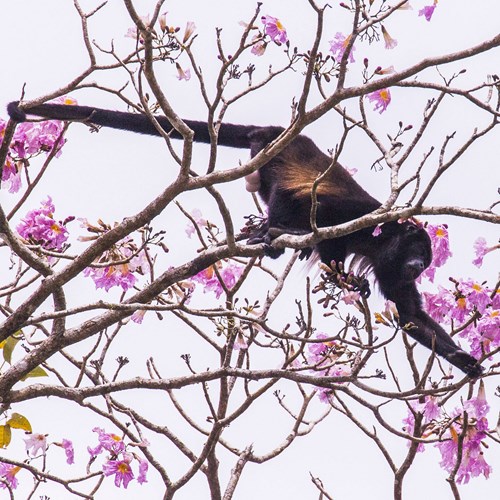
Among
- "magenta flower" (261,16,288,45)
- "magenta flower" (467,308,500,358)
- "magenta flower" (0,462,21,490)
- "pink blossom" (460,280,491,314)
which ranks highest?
Answer: "magenta flower" (261,16,288,45)

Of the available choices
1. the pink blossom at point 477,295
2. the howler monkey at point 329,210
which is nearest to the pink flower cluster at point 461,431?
the pink blossom at point 477,295

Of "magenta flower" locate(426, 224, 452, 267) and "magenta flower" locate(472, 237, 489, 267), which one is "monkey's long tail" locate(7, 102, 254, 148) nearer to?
"magenta flower" locate(426, 224, 452, 267)

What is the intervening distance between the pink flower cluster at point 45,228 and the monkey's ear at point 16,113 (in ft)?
1.56

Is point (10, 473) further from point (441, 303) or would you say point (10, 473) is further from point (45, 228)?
point (441, 303)

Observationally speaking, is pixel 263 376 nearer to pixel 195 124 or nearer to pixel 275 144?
pixel 275 144

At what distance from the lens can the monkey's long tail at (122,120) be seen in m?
4.70

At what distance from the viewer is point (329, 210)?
5.82m

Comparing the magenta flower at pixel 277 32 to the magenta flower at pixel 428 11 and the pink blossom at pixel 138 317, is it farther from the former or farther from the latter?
the pink blossom at pixel 138 317

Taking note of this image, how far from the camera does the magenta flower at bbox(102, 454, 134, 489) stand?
187 inches

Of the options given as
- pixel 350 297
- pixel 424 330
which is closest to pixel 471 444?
pixel 350 297

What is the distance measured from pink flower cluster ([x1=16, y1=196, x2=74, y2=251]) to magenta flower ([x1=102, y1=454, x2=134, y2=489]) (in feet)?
3.88

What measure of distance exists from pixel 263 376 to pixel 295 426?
1020mm

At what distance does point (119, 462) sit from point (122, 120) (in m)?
1.95

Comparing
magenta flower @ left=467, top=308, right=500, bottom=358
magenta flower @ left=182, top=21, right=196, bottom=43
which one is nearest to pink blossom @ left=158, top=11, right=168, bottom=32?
magenta flower @ left=182, top=21, right=196, bottom=43
